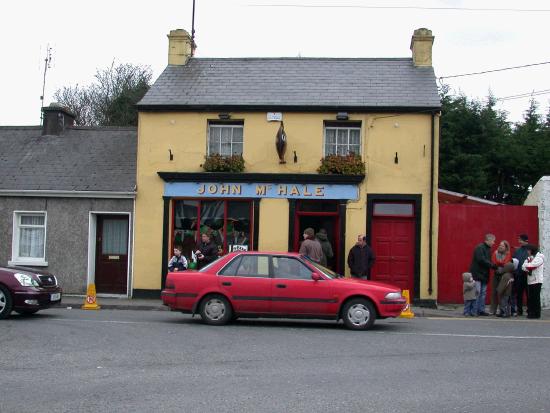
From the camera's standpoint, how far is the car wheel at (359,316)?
12688 millimetres

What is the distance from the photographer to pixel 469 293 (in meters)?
15.9

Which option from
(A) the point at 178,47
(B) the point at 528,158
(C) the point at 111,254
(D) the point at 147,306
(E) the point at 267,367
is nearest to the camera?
(E) the point at 267,367

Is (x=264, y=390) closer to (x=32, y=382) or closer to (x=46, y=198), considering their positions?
(x=32, y=382)

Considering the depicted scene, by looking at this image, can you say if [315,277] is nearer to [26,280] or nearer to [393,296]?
[393,296]

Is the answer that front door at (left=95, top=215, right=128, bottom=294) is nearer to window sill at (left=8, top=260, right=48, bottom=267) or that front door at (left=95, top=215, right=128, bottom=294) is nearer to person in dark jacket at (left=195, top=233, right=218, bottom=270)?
window sill at (left=8, top=260, right=48, bottom=267)

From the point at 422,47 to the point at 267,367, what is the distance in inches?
520

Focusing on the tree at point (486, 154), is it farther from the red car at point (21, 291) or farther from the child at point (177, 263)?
the red car at point (21, 291)

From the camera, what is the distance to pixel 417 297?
58.8ft

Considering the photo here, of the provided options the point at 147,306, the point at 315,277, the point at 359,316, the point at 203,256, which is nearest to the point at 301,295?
the point at 315,277

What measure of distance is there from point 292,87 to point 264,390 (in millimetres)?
12799

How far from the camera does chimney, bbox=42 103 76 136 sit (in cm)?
2152

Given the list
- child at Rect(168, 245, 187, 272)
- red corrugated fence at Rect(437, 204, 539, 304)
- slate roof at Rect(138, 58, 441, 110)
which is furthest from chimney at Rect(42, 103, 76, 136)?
red corrugated fence at Rect(437, 204, 539, 304)

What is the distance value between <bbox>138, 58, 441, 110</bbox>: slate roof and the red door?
308cm

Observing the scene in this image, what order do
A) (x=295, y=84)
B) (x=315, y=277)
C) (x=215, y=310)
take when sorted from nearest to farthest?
(x=315, y=277) → (x=215, y=310) → (x=295, y=84)
